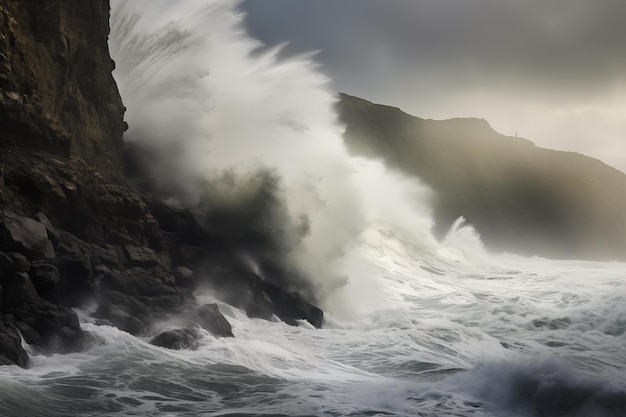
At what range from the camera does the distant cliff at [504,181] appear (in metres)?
56.3

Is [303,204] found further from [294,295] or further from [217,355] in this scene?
[217,355]

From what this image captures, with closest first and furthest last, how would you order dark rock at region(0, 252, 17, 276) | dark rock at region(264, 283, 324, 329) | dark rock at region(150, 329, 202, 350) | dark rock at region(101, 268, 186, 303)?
dark rock at region(0, 252, 17, 276) < dark rock at region(150, 329, 202, 350) < dark rock at region(101, 268, 186, 303) < dark rock at region(264, 283, 324, 329)

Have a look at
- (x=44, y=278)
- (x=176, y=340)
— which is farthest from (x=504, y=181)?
(x=44, y=278)

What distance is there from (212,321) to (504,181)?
5577 cm

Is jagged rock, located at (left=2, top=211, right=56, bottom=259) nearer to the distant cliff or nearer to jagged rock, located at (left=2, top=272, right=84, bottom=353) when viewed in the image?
jagged rock, located at (left=2, top=272, right=84, bottom=353)

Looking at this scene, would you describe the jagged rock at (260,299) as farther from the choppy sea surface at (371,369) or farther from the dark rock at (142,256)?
the dark rock at (142,256)

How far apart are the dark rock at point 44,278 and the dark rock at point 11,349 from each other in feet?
5.10

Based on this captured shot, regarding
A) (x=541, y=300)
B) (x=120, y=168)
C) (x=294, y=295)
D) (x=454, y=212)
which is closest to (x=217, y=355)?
(x=294, y=295)

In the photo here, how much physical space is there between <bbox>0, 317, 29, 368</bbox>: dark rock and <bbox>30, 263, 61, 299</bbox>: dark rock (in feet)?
5.10

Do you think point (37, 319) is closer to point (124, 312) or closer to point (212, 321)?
point (124, 312)

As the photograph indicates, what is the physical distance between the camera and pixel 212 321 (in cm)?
1238

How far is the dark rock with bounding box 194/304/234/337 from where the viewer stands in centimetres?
1223

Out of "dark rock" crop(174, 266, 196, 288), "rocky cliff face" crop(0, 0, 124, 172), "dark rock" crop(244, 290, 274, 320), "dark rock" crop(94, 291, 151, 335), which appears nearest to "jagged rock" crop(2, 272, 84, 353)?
"dark rock" crop(94, 291, 151, 335)

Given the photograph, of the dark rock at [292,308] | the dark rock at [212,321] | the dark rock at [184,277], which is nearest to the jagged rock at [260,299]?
the dark rock at [292,308]
